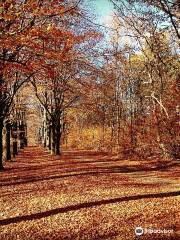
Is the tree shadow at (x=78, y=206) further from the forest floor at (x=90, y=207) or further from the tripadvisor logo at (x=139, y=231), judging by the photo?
the tripadvisor logo at (x=139, y=231)

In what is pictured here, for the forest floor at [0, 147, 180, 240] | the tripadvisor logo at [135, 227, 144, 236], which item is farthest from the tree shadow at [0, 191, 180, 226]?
the tripadvisor logo at [135, 227, 144, 236]

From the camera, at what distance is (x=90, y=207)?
1273 centimetres

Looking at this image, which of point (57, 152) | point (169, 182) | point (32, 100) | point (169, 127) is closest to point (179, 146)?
point (169, 127)

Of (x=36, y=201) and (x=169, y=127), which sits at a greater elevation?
(x=169, y=127)

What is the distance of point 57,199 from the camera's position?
14.3 metres

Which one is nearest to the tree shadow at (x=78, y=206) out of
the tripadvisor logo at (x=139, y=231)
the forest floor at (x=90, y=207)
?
the forest floor at (x=90, y=207)

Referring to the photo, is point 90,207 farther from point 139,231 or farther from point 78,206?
point 139,231

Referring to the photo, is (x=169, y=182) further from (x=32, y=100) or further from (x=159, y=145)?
(x=32, y=100)

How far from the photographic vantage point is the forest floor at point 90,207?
1029cm

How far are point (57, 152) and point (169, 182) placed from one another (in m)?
22.1

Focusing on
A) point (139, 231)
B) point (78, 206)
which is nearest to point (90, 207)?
point (78, 206)

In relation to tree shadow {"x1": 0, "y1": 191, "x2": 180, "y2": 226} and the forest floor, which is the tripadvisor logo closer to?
the forest floor

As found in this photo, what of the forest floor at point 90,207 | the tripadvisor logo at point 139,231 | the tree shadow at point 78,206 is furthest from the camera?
the tree shadow at point 78,206

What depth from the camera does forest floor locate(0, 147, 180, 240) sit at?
33.8ft
